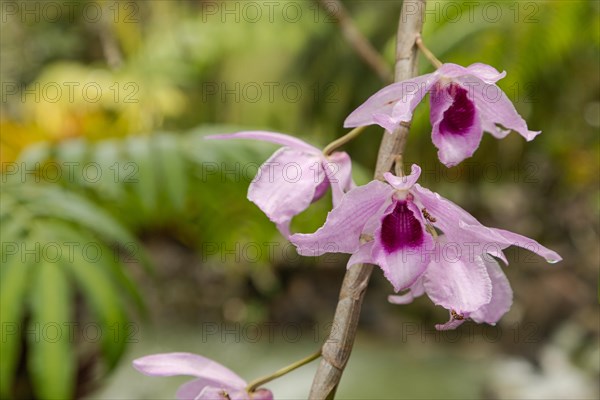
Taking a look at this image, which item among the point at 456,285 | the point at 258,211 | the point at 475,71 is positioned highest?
the point at 475,71

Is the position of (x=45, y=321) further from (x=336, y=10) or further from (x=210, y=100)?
(x=210, y=100)

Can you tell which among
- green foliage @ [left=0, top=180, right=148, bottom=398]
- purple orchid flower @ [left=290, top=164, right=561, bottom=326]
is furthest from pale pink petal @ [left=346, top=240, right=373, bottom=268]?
green foliage @ [left=0, top=180, right=148, bottom=398]

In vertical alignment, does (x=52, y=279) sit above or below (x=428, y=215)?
below

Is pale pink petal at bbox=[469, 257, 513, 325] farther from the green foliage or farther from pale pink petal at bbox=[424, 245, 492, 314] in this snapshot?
the green foliage

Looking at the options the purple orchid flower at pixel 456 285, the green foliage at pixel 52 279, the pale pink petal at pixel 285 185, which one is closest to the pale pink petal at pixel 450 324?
the purple orchid flower at pixel 456 285

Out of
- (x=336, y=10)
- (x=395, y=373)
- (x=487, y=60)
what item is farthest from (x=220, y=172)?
(x=395, y=373)

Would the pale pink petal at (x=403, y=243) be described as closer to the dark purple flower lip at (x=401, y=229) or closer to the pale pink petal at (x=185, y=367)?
the dark purple flower lip at (x=401, y=229)

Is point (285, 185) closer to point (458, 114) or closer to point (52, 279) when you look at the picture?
point (458, 114)

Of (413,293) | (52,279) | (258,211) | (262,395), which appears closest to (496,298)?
(413,293)
